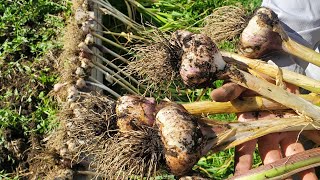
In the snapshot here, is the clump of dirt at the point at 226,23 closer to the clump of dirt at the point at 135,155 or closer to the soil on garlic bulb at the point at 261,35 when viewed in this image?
the soil on garlic bulb at the point at 261,35

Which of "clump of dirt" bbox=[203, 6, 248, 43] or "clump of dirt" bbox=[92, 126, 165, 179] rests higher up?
"clump of dirt" bbox=[203, 6, 248, 43]

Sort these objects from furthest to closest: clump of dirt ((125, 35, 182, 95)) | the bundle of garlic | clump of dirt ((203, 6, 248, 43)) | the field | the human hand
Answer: the field, clump of dirt ((203, 6, 248, 43)), clump of dirt ((125, 35, 182, 95)), the human hand, the bundle of garlic

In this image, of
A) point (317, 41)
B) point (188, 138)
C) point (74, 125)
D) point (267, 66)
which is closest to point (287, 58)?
point (267, 66)

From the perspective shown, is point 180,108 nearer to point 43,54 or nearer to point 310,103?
point 310,103

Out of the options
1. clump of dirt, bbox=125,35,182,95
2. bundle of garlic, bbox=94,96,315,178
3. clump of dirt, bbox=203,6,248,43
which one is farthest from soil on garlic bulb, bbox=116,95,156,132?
clump of dirt, bbox=203,6,248,43

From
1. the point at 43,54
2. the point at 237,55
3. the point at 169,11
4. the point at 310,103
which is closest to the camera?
the point at 310,103

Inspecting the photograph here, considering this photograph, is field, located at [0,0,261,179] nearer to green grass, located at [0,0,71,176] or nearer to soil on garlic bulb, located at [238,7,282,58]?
green grass, located at [0,0,71,176]

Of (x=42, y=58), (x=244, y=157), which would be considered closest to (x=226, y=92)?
(x=244, y=157)
